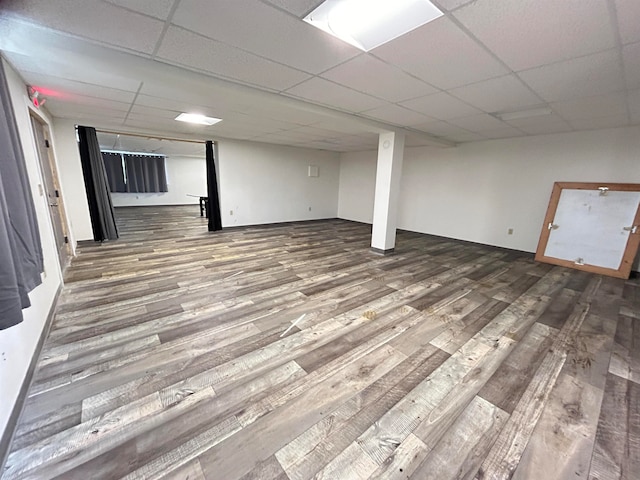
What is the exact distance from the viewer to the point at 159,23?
1.71 m

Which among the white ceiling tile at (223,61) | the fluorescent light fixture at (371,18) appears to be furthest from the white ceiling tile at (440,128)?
the fluorescent light fixture at (371,18)

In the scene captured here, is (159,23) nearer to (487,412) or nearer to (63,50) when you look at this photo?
(63,50)

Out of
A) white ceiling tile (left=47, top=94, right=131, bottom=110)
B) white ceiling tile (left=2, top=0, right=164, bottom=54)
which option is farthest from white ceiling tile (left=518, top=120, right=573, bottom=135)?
white ceiling tile (left=47, top=94, right=131, bottom=110)

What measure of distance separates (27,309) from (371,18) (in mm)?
3094

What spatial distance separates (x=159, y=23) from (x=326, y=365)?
8.58ft

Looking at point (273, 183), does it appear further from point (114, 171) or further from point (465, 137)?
point (114, 171)

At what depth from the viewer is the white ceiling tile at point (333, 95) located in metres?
2.70

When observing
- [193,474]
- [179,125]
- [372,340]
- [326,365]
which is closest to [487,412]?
[372,340]

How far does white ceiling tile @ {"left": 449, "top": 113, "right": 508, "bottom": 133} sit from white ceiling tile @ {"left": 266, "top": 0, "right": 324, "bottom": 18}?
306 cm

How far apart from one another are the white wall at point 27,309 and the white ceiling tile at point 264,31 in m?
1.96

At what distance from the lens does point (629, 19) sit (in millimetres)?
1531

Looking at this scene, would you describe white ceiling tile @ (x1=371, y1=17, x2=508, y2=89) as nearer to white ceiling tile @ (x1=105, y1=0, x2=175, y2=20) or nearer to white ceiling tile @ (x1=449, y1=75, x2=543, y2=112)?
white ceiling tile @ (x1=449, y1=75, x2=543, y2=112)

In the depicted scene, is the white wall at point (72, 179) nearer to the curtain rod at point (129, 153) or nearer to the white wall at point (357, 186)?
the curtain rod at point (129, 153)

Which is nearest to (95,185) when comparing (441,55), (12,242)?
(12,242)
